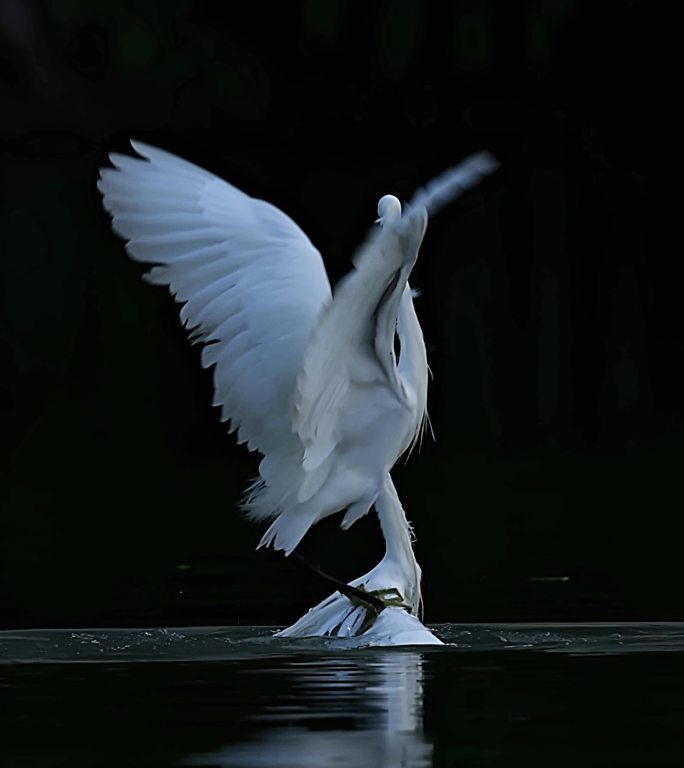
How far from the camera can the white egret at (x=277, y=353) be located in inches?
312

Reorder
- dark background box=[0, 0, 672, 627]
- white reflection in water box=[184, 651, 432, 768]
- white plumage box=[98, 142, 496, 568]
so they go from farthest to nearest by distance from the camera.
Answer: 1. dark background box=[0, 0, 672, 627]
2. white plumage box=[98, 142, 496, 568]
3. white reflection in water box=[184, 651, 432, 768]

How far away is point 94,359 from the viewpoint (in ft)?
76.3

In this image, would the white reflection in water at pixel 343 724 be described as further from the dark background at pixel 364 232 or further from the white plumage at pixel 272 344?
the dark background at pixel 364 232

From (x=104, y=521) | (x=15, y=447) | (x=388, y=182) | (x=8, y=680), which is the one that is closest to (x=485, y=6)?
(x=388, y=182)

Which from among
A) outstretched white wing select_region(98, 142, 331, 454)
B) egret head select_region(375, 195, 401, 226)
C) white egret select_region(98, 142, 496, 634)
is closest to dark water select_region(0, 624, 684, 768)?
white egret select_region(98, 142, 496, 634)

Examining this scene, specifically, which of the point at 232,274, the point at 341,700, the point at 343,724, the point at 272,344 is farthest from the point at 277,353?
the point at 343,724

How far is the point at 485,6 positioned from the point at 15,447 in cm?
1075

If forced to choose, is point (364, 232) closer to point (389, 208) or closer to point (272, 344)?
point (389, 208)

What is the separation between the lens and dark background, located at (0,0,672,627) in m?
19.0

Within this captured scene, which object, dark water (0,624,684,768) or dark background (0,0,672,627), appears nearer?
dark water (0,624,684,768)

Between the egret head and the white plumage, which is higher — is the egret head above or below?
above

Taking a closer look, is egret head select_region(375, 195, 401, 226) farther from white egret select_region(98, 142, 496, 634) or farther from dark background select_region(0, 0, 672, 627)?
dark background select_region(0, 0, 672, 627)

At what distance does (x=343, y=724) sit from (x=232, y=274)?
304cm

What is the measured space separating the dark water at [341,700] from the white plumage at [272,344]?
544mm
